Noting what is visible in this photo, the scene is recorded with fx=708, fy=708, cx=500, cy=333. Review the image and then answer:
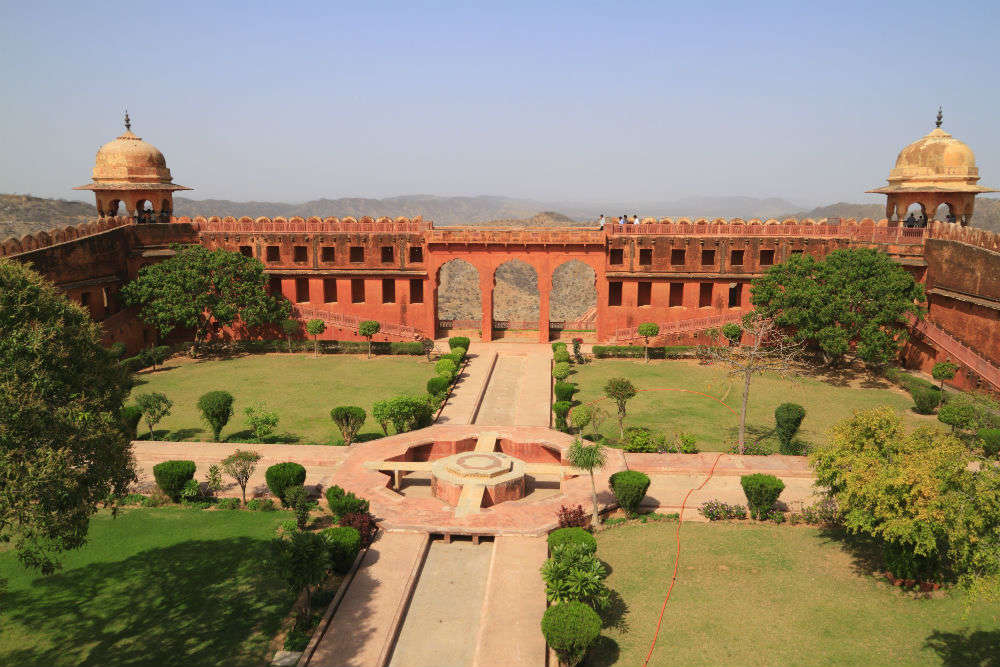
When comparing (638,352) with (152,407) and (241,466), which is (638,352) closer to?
(241,466)

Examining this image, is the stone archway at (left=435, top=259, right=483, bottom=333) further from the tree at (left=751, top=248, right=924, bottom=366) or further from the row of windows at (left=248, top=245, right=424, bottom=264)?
the tree at (left=751, top=248, right=924, bottom=366)

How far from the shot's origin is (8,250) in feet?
92.4

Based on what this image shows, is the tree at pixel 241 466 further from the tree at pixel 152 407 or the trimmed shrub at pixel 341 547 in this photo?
the tree at pixel 152 407

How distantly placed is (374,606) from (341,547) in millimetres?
1549

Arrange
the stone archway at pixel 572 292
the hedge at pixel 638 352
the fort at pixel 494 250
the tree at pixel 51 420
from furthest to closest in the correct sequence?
the stone archway at pixel 572 292
the hedge at pixel 638 352
the fort at pixel 494 250
the tree at pixel 51 420

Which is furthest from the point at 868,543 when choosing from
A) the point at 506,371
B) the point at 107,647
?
the point at 506,371

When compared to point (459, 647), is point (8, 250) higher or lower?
higher

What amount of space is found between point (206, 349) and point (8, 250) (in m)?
9.88

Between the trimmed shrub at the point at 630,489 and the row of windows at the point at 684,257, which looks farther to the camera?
the row of windows at the point at 684,257

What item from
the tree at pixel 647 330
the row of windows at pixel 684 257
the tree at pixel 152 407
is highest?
the row of windows at pixel 684 257

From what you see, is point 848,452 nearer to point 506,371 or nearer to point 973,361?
point 973,361

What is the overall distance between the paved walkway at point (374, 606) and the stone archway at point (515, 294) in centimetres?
4321

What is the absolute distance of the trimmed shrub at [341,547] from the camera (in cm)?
1473

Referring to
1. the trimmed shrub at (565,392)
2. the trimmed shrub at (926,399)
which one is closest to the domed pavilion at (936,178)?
the trimmed shrub at (926,399)
